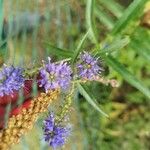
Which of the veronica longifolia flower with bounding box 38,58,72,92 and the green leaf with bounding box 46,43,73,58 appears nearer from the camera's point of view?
the veronica longifolia flower with bounding box 38,58,72,92

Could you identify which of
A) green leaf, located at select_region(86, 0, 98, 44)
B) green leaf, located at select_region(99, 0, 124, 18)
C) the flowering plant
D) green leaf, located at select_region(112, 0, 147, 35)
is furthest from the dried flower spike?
green leaf, located at select_region(99, 0, 124, 18)

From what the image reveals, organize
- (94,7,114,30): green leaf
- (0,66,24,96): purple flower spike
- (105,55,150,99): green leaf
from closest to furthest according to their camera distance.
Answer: (0,66,24,96): purple flower spike < (105,55,150,99): green leaf < (94,7,114,30): green leaf

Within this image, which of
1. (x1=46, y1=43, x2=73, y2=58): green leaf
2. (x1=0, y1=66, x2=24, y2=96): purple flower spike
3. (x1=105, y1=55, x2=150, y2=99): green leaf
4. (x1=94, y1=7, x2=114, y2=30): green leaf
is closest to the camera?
(x1=0, y1=66, x2=24, y2=96): purple flower spike

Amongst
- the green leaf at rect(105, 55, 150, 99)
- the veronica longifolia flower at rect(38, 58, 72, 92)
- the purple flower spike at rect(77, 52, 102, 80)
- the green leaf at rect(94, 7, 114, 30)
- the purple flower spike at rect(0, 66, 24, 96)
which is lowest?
the green leaf at rect(105, 55, 150, 99)

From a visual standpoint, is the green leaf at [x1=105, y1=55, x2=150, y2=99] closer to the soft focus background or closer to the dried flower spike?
the soft focus background

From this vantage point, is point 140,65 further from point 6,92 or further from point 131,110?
point 6,92

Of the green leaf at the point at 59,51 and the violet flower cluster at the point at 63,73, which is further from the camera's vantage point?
the green leaf at the point at 59,51

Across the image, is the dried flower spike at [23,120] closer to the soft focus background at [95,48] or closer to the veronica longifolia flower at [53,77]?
the veronica longifolia flower at [53,77]

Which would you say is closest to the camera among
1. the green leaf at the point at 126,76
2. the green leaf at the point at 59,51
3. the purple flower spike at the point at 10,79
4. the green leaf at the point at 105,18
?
the purple flower spike at the point at 10,79

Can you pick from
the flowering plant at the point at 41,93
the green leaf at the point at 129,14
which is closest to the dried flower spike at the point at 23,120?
the flowering plant at the point at 41,93
